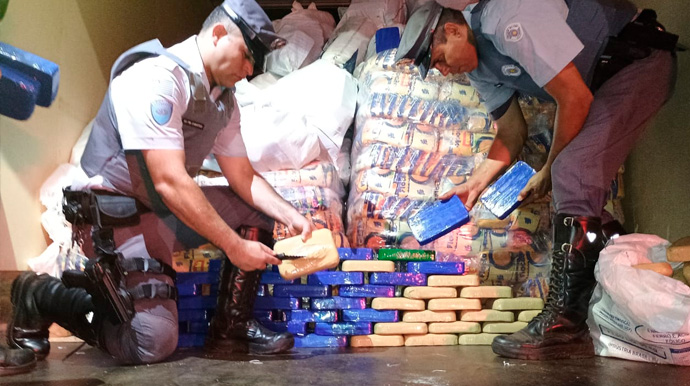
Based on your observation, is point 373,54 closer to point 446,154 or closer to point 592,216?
point 446,154

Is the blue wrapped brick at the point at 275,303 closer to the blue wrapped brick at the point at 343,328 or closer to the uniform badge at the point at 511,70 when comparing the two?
the blue wrapped brick at the point at 343,328

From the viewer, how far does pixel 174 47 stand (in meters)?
1.93

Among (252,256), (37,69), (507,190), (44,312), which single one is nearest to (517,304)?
(507,190)

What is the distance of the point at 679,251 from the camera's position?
2.02 meters

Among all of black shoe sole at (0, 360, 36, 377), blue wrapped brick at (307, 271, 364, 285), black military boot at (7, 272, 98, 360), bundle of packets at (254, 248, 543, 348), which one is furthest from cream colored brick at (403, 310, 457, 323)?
black shoe sole at (0, 360, 36, 377)

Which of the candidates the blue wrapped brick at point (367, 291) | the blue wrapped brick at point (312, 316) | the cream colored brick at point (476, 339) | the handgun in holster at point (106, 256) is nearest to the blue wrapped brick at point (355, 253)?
the blue wrapped brick at point (367, 291)

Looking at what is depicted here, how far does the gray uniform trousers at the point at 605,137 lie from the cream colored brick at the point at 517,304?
1.24 ft

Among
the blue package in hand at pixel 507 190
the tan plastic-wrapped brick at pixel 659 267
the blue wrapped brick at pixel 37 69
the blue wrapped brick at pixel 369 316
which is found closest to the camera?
the blue wrapped brick at pixel 37 69

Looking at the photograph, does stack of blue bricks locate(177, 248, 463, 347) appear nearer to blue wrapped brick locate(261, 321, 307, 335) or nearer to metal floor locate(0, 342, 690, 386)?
blue wrapped brick locate(261, 321, 307, 335)

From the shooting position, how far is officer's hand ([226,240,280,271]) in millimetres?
2027

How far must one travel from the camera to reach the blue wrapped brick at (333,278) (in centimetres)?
222

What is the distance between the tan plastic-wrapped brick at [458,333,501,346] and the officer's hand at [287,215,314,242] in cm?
69

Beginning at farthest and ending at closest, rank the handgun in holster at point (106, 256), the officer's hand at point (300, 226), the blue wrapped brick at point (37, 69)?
the officer's hand at point (300, 226)
the handgun in holster at point (106, 256)
the blue wrapped brick at point (37, 69)

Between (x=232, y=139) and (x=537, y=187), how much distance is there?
1107 mm
